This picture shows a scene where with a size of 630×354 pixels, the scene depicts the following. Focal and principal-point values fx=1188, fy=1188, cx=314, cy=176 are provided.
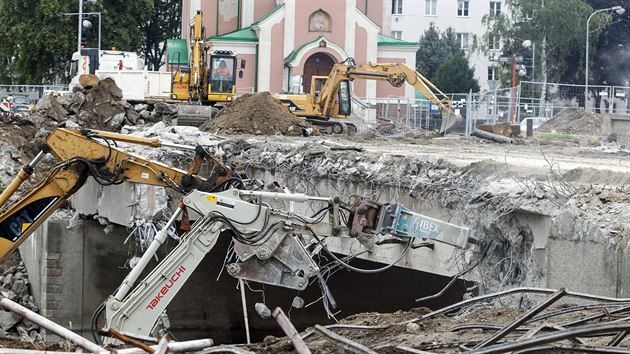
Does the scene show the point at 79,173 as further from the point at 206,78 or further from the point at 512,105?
the point at 512,105

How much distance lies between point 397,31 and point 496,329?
261 feet

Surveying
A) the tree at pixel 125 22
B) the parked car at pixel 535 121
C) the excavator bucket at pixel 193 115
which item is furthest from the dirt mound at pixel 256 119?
the tree at pixel 125 22

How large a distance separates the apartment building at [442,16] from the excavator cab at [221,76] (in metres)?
53.2

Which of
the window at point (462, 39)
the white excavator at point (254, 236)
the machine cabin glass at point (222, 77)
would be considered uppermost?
the window at point (462, 39)

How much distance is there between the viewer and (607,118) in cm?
4131

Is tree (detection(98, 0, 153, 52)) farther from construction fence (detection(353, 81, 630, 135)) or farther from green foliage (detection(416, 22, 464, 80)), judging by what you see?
construction fence (detection(353, 81, 630, 135))

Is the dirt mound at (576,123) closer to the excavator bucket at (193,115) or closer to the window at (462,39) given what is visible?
the excavator bucket at (193,115)

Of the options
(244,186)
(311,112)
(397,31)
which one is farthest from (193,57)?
(397,31)

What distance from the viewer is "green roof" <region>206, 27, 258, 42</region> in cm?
6116

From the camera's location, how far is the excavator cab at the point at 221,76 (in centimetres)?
3409

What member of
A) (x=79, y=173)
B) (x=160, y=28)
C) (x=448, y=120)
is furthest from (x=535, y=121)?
(x=160, y=28)

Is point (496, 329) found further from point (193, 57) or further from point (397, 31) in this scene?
point (397, 31)

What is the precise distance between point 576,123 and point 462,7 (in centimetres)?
4986

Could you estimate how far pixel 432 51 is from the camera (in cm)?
8338
